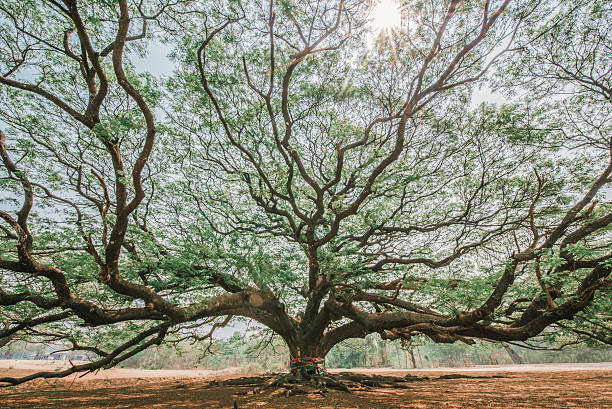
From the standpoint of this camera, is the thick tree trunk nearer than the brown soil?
No

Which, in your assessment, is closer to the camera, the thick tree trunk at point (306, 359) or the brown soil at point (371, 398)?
the brown soil at point (371, 398)

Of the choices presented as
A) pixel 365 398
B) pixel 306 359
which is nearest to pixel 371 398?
pixel 365 398

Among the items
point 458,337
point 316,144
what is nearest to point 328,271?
point 316,144

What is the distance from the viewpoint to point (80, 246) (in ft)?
18.7

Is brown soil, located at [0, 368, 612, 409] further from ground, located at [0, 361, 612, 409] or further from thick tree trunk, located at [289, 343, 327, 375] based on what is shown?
thick tree trunk, located at [289, 343, 327, 375]

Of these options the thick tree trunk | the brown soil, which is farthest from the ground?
the thick tree trunk

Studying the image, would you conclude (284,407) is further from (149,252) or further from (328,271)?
(149,252)

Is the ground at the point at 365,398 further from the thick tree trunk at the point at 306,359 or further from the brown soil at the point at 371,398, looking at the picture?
the thick tree trunk at the point at 306,359

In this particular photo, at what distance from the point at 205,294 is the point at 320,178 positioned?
435cm

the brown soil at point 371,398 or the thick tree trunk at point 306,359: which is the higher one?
the thick tree trunk at point 306,359

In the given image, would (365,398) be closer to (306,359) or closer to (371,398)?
(371,398)

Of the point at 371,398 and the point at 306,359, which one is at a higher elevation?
the point at 306,359

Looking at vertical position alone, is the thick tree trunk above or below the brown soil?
above

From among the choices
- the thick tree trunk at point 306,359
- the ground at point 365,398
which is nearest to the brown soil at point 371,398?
the ground at point 365,398
